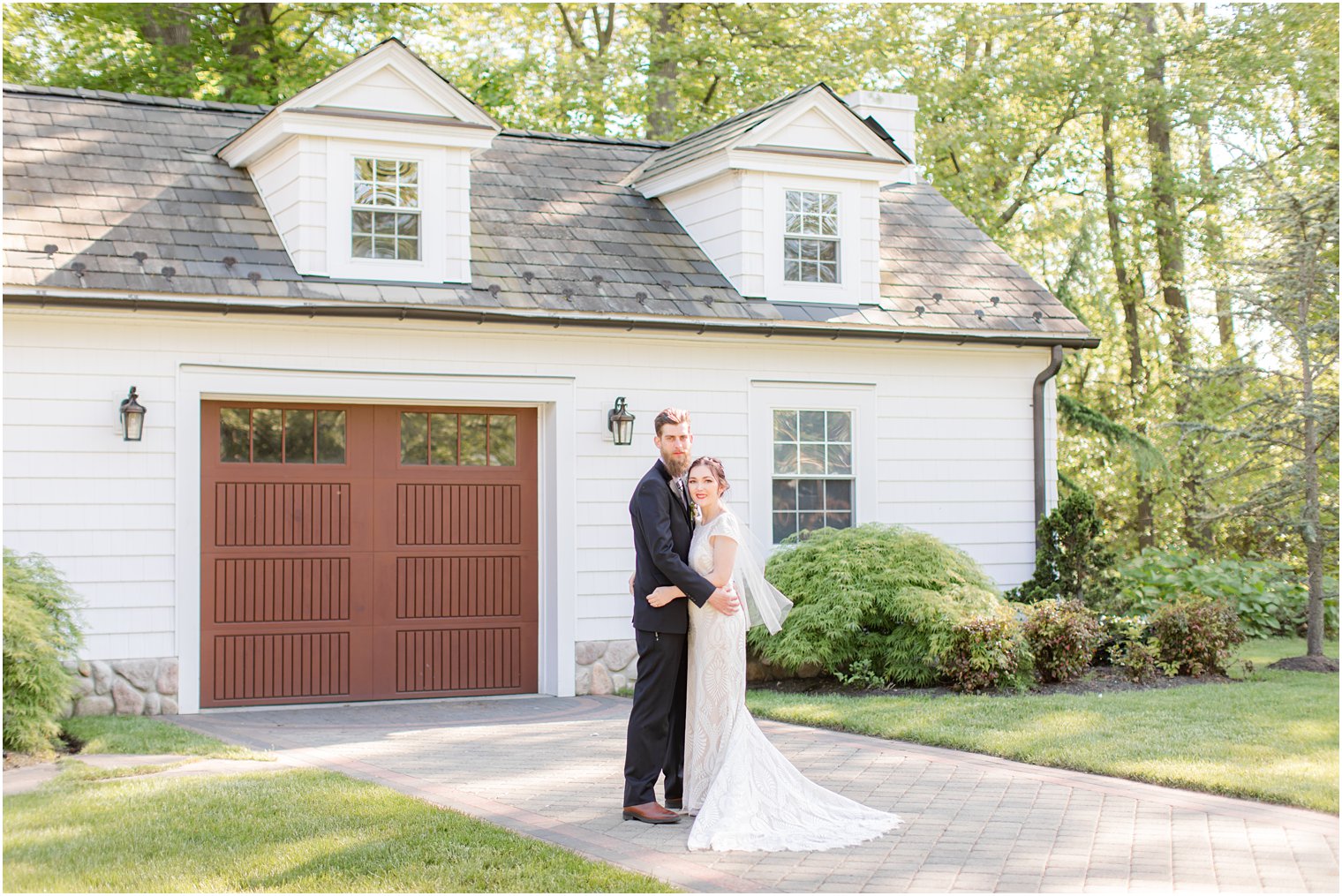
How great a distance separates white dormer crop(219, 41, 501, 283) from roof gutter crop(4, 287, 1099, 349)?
54 centimetres

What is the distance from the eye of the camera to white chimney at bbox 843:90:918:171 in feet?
53.3

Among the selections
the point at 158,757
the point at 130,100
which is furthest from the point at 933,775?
the point at 130,100

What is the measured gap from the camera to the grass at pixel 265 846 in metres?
5.65

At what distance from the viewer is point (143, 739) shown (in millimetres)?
9133

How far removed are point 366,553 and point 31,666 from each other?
3599 millimetres

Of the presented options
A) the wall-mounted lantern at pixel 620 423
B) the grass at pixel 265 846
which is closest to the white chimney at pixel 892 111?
the wall-mounted lantern at pixel 620 423

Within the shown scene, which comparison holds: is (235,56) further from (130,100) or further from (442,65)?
(130,100)

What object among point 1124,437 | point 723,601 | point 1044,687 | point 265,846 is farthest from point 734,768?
point 1124,437

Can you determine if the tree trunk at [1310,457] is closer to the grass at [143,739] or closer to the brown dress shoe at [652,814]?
the brown dress shoe at [652,814]

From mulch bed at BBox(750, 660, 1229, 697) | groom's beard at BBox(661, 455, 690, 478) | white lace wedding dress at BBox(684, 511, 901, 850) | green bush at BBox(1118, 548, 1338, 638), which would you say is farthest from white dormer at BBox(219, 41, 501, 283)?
green bush at BBox(1118, 548, 1338, 638)

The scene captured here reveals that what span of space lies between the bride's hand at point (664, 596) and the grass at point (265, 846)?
1.31 meters

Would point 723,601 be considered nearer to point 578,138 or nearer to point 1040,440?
point 1040,440

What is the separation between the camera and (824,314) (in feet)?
43.6

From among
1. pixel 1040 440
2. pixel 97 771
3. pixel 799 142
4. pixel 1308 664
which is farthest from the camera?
pixel 1040 440
